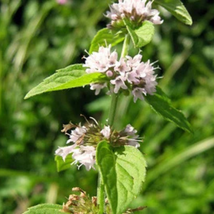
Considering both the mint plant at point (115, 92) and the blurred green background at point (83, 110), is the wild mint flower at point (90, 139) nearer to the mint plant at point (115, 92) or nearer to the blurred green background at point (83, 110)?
the mint plant at point (115, 92)

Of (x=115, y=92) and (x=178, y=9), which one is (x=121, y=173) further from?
(x=178, y=9)

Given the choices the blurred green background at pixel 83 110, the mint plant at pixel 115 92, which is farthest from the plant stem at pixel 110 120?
the blurred green background at pixel 83 110

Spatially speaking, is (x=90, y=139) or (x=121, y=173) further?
(x=90, y=139)

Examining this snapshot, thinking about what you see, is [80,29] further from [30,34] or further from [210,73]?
[210,73]

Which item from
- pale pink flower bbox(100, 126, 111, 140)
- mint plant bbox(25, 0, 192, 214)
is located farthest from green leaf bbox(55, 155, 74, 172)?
pale pink flower bbox(100, 126, 111, 140)

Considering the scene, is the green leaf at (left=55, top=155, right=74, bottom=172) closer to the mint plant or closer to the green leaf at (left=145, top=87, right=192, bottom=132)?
the mint plant

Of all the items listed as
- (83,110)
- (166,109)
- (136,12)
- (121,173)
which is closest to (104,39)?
(136,12)

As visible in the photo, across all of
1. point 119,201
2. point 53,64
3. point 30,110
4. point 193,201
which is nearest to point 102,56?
point 119,201
